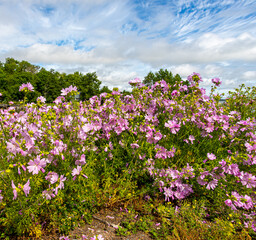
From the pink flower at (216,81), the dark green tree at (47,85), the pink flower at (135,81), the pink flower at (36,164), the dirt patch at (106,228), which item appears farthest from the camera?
the dark green tree at (47,85)

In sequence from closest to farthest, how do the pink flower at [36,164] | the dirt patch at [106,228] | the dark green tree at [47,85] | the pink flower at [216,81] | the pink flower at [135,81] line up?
1. the pink flower at [36,164]
2. the dirt patch at [106,228]
3. the pink flower at [135,81]
4. the pink flower at [216,81]
5. the dark green tree at [47,85]

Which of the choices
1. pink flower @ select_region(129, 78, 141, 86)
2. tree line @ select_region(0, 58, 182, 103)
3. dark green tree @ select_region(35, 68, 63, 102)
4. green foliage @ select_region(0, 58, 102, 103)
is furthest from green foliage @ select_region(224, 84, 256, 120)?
dark green tree @ select_region(35, 68, 63, 102)

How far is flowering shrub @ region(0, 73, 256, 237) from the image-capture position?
241 centimetres

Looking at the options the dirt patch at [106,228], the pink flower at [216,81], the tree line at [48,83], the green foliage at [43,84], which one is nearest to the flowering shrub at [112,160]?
the dirt patch at [106,228]

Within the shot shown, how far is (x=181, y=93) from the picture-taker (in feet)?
17.2

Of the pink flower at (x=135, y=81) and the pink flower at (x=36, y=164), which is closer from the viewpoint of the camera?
the pink flower at (x=36, y=164)

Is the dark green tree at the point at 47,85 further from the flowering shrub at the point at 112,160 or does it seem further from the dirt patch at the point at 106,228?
the dirt patch at the point at 106,228

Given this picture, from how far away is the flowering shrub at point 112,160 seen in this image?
241 centimetres

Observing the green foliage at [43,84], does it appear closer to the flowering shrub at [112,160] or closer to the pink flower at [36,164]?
the flowering shrub at [112,160]

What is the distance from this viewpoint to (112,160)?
3736mm

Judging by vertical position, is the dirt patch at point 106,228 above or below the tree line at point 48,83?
below

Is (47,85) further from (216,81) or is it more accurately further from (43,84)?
(216,81)

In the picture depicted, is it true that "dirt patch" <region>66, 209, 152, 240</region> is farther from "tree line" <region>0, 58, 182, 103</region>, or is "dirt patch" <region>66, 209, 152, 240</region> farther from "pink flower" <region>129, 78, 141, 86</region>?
"tree line" <region>0, 58, 182, 103</region>

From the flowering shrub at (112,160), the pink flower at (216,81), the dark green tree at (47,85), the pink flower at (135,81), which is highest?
the dark green tree at (47,85)
